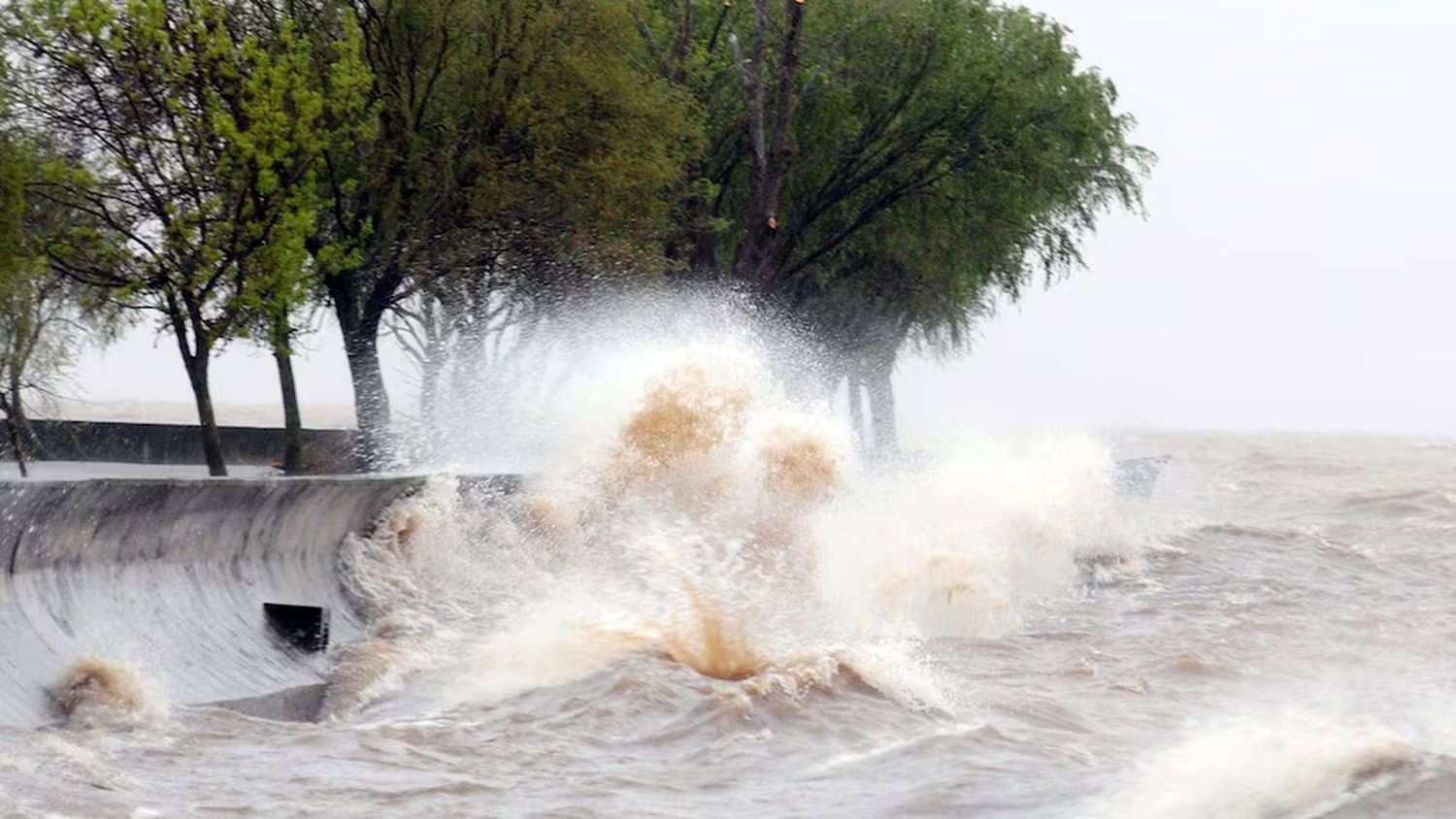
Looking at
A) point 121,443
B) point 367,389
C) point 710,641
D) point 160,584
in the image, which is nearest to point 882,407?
point 367,389

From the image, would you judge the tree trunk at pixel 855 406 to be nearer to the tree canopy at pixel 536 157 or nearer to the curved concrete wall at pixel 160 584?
the tree canopy at pixel 536 157

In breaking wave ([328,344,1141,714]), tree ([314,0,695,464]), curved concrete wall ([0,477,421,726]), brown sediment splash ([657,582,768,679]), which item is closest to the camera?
curved concrete wall ([0,477,421,726])

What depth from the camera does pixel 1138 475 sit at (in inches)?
1668

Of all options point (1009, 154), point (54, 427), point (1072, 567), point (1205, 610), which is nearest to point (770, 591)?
point (1205, 610)

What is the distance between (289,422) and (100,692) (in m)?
21.1

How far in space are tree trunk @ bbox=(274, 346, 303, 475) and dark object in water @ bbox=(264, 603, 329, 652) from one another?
55.4ft

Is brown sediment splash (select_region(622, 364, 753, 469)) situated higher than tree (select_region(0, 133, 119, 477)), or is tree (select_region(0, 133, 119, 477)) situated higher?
tree (select_region(0, 133, 119, 477))

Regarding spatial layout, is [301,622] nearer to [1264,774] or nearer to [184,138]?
[1264,774]

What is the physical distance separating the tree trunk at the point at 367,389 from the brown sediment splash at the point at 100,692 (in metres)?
22.0

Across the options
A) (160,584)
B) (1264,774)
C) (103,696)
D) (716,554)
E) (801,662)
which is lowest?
(1264,774)

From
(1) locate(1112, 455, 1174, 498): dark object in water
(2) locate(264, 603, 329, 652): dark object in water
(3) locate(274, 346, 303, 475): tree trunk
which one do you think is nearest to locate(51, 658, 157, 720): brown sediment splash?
(2) locate(264, 603, 329, 652): dark object in water

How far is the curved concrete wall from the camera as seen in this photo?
38.4 ft

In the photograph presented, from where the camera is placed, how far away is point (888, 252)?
1732 inches

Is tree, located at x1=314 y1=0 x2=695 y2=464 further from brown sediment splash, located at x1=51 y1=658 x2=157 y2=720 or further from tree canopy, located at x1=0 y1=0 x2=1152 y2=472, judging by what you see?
brown sediment splash, located at x1=51 y1=658 x2=157 y2=720
